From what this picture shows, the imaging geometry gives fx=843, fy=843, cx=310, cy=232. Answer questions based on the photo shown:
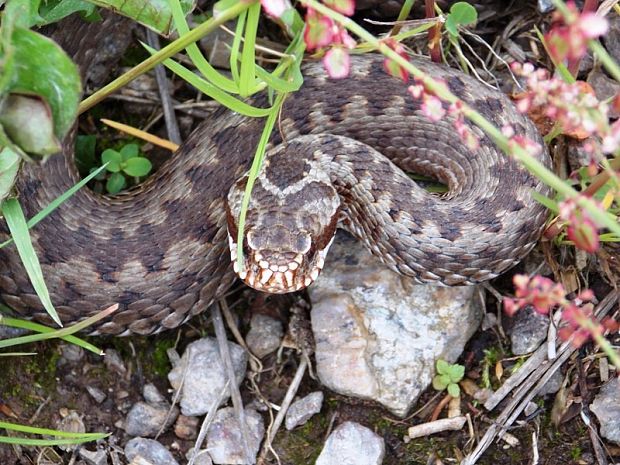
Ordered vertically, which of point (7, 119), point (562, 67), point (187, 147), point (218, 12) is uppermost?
point (218, 12)

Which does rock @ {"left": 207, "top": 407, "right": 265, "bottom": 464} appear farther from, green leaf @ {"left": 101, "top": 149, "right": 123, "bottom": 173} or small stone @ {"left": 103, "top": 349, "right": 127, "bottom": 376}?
green leaf @ {"left": 101, "top": 149, "right": 123, "bottom": 173}

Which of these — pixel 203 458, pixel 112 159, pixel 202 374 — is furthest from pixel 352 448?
pixel 112 159

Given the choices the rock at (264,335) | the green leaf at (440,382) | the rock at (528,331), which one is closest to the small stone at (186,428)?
the rock at (264,335)

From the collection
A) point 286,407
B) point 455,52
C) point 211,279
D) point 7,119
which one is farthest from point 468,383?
point 7,119

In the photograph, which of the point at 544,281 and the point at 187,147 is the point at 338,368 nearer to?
the point at 187,147

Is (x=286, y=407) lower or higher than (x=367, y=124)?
lower

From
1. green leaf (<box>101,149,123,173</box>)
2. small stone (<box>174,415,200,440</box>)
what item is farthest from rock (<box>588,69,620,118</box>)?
small stone (<box>174,415,200,440</box>)

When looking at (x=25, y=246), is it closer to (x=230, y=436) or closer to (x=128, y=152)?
(x=128, y=152)

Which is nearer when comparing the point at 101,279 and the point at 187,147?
the point at 101,279
